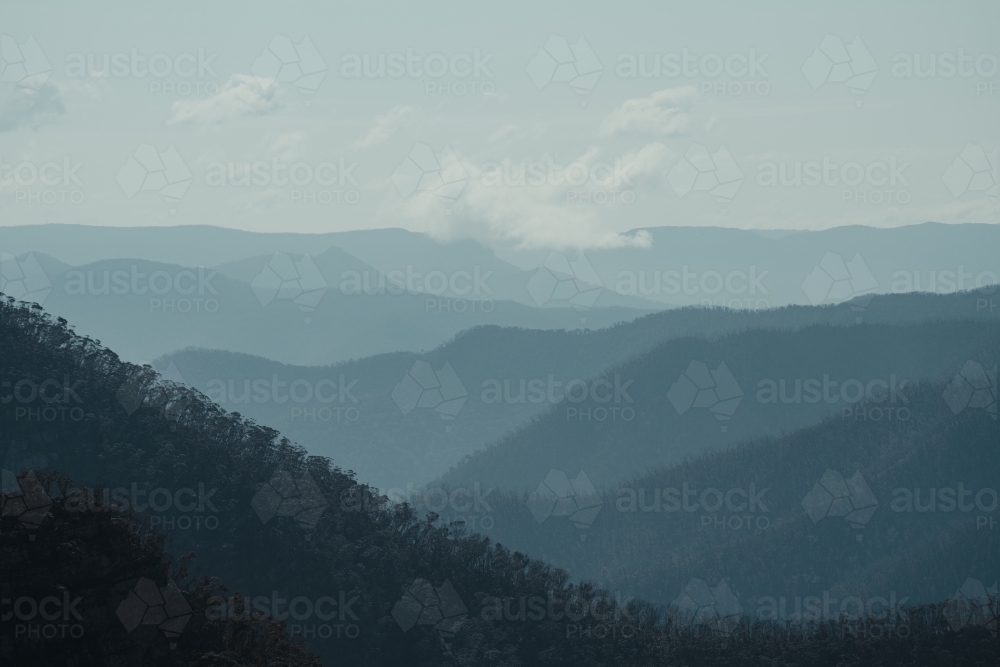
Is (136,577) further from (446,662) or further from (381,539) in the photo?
(381,539)

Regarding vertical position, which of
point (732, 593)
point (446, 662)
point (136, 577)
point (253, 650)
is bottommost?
point (732, 593)

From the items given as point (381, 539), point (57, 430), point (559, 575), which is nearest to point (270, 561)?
point (381, 539)

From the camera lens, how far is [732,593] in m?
179

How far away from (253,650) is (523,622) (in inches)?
1339

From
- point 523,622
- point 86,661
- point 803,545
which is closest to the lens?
point 86,661

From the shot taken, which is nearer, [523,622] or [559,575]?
[523,622]

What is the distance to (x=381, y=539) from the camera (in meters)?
71.5

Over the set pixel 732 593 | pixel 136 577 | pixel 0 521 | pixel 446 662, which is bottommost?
pixel 732 593

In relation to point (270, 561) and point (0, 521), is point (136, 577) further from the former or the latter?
point (270, 561)

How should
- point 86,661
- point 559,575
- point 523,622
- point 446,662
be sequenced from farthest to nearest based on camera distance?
point 559,575 < point 523,622 < point 446,662 < point 86,661

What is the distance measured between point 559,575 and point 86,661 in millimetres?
50186

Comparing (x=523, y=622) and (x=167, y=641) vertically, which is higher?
(x=167, y=641)

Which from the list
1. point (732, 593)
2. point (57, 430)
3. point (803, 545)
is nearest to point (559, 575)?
point (57, 430)

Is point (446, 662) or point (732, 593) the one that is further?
point (732, 593)
